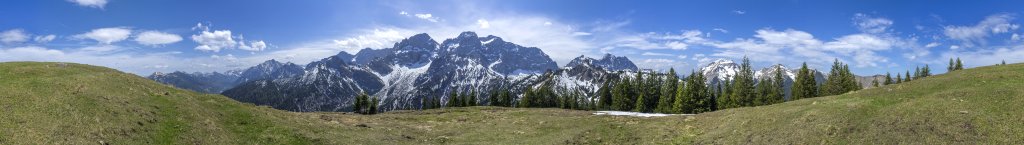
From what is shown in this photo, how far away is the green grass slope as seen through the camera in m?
33.7

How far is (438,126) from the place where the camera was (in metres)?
60.5

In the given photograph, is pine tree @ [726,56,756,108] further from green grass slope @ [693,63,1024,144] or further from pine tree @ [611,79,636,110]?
green grass slope @ [693,63,1024,144]

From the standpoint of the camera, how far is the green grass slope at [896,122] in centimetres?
3366

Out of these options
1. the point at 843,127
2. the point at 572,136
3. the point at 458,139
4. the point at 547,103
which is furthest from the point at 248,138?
the point at 547,103

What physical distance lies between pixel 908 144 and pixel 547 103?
136475mm

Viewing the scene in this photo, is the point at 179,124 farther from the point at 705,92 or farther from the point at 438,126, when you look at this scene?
the point at 705,92

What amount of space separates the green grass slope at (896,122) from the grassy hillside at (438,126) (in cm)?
7

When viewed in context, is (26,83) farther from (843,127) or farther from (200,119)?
(843,127)

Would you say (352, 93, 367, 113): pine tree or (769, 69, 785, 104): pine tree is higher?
(769, 69, 785, 104): pine tree

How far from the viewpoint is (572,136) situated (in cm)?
4903

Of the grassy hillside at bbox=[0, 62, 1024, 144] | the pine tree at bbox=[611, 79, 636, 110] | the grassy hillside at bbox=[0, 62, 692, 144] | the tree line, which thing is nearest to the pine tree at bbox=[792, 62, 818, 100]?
the tree line

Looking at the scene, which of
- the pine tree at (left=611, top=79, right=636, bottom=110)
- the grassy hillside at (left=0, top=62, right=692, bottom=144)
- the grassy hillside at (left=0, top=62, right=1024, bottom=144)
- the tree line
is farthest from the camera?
the pine tree at (left=611, top=79, right=636, bottom=110)

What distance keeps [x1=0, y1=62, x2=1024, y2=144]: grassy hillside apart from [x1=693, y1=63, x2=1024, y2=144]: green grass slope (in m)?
0.07

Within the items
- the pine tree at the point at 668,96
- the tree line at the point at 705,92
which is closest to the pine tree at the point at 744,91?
the tree line at the point at 705,92
